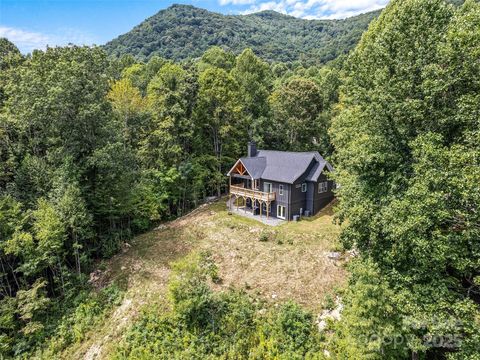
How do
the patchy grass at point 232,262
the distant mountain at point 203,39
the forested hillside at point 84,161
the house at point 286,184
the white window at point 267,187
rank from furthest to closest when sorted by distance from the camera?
1. the distant mountain at point 203,39
2. the white window at point 267,187
3. the house at point 286,184
4. the forested hillside at point 84,161
5. the patchy grass at point 232,262

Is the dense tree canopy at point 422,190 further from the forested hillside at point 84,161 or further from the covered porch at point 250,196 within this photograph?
the forested hillside at point 84,161

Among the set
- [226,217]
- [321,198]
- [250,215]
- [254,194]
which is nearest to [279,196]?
[254,194]

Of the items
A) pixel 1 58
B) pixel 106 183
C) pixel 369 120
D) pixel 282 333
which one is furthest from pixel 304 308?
pixel 1 58

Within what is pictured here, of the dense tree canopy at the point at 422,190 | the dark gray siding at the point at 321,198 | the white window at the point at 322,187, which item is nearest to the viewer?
the dense tree canopy at the point at 422,190

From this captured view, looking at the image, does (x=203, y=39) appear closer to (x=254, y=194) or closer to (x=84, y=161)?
(x=254, y=194)

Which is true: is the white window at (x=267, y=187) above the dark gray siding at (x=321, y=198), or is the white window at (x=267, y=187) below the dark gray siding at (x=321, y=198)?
above

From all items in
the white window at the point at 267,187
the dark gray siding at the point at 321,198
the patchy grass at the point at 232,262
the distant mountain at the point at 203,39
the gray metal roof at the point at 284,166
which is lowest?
the patchy grass at the point at 232,262

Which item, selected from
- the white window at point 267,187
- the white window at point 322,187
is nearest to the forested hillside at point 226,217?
the white window at point 322,187
